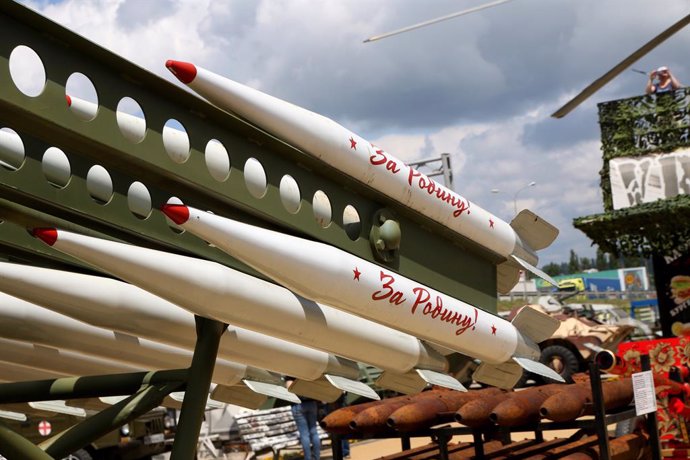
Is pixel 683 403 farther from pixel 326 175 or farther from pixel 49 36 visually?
pixel 49 36

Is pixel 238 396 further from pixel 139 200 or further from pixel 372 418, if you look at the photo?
pixel 139 200

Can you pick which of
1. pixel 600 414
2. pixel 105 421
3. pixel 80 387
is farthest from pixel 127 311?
pixel 600 414

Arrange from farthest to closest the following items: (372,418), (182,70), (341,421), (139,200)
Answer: (341,421)
(372,418)
(139,200)
(182,70)

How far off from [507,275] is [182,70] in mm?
3263

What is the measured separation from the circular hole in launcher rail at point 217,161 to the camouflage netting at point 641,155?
12.9 meters

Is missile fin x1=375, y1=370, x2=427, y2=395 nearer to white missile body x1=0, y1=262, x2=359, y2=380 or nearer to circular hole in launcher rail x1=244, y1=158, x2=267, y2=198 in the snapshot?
white missile body x1=0, y1=262, x2=359, y2=380

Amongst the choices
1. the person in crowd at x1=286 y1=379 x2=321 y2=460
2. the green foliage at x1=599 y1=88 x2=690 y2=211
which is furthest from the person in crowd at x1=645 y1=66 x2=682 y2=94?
the person in crowd at x1=286 y1=379 x2=321 y2=460

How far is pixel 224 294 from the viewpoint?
155 inches

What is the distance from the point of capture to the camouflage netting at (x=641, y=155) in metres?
15.4

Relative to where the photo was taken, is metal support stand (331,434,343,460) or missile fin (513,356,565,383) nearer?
missile fin (513,356,565,383)

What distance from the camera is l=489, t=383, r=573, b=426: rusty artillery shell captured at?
20.6 ft

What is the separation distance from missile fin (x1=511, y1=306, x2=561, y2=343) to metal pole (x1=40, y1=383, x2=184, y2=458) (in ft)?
10.1

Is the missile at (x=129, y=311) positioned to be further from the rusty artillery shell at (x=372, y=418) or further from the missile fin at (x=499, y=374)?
the missile fin at (x=499, y=374)

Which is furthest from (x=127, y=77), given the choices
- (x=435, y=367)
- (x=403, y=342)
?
(x=435, y=367)
